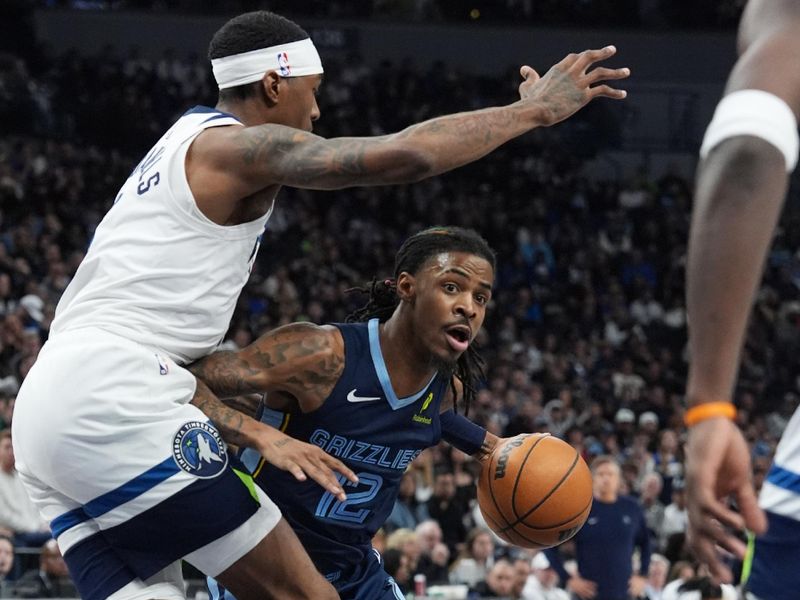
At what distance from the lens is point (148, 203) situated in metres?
3.40

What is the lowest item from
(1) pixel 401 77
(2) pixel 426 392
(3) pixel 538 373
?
(3) pixel 538 373

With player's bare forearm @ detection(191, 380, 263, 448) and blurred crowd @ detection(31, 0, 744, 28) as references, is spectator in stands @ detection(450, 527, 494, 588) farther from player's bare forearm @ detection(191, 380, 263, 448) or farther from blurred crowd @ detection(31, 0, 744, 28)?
blurred crowd @ detection(31, 0, 744, 28)

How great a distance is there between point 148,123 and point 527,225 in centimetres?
562

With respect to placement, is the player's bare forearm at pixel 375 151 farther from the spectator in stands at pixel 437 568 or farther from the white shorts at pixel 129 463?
the spectator in stands at pixel 437 568

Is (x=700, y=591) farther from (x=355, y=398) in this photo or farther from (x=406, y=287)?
(x=355, y=398)

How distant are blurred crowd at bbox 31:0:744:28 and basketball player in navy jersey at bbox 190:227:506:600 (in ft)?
53.2

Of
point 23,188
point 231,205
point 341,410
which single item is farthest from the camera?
point 23,188

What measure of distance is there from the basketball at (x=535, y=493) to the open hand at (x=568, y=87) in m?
1.40

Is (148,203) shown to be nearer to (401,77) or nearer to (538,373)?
(538,373)

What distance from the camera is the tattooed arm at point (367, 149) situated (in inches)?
125

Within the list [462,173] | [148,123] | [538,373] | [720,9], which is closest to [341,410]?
[538,373]

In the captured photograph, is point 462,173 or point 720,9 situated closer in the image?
point 462,173

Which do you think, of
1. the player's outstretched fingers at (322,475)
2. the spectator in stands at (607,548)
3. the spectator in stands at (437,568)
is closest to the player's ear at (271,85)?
the player's outstretched fingers at (322,475)

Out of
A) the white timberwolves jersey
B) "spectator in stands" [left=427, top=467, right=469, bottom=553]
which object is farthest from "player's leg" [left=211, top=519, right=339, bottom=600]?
"spectator in stands" [left=427, top=467, right=469, bottom=553]
